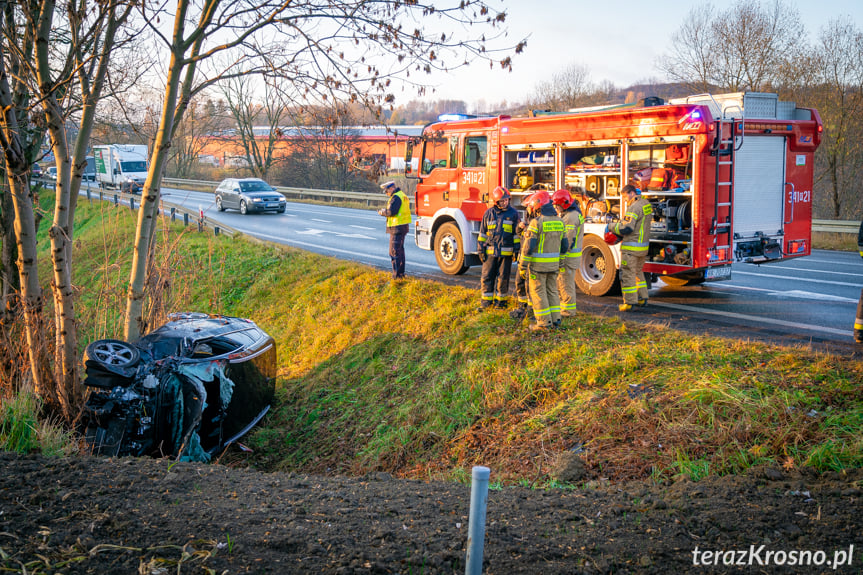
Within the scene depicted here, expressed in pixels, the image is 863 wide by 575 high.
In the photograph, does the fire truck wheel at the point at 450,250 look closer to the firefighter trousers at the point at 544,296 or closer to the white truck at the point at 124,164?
the firefighter trousers at the point at 544,296

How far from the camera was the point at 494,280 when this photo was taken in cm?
945

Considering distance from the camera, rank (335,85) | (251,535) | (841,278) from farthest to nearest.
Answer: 1. (841,278)
2. (335,85)
3. (251,535)

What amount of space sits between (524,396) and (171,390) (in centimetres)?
359

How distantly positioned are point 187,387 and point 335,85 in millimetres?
3400

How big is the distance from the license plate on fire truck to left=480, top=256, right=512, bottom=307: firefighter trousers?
3.08 meters

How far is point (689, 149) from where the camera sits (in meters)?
9.29

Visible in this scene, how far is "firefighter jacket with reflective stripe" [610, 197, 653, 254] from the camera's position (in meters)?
9.13

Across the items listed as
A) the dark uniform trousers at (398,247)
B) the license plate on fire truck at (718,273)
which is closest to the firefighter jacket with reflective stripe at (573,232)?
the license plate on fire truck at (718,273)

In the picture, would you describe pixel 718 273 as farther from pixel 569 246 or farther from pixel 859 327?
pixel 569 246

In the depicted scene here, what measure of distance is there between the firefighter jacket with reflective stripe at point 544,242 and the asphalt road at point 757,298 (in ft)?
5.68

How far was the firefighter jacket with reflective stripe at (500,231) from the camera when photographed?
927 cm

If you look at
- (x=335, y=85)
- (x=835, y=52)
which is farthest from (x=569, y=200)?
(x=835, y=52)

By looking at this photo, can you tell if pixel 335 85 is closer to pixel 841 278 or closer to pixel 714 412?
pixel 714 412

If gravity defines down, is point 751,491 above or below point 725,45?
below
